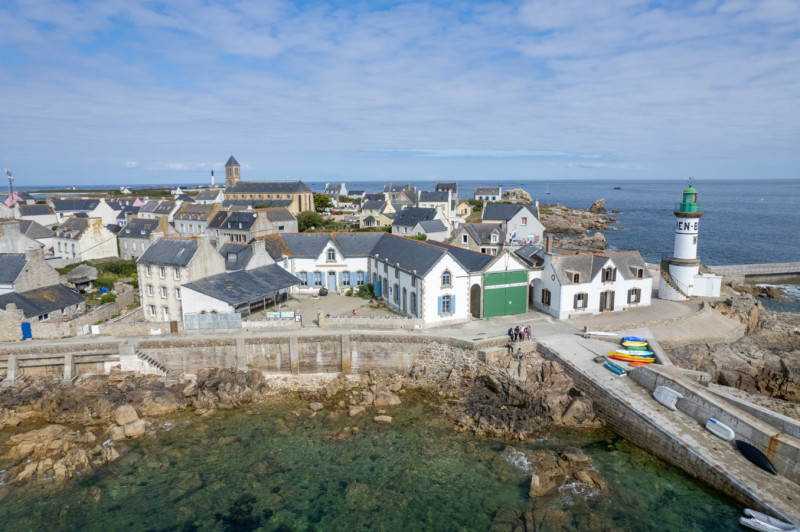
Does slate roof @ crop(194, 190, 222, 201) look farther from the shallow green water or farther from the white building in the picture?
the shallow green water

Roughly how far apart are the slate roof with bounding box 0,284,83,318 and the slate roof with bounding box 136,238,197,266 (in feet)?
18.5

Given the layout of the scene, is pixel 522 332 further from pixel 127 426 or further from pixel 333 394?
pixel 127 426

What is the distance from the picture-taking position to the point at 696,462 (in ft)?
59.9

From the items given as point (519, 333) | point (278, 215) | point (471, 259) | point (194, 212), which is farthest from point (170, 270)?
point (194, 212)

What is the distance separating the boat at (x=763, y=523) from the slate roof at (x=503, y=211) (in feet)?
176

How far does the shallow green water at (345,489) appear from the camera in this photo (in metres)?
17.0

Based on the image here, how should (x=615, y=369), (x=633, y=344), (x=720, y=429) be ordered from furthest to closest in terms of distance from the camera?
1. (x=633, y=344)
2. (x=615, y=369)
3. (x=720, y=429)

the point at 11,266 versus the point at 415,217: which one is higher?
the point at 415,217

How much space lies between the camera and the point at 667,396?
844 inches

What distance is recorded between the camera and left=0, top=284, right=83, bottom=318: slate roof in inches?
1208

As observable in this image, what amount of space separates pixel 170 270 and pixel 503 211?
4800 cm

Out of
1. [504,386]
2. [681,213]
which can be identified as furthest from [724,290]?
[504,386]

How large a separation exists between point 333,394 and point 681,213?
90.8ft

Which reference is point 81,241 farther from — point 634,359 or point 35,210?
point 634,359
